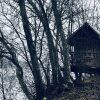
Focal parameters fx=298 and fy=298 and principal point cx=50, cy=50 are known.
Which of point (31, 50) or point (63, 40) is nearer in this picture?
point (31, 50)

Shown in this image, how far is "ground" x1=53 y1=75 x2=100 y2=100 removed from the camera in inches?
674

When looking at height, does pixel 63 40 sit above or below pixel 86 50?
above

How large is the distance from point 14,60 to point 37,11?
13.5 ft

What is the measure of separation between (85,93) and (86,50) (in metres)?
4.74

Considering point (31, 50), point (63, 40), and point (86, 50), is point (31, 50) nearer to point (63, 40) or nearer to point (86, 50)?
point (63, 40)

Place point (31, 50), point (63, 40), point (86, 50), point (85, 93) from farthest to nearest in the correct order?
point (86, 50) < point (63, 40) < point (31, 50) < point (85, 93)

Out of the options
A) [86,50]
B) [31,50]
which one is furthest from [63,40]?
[31,50]

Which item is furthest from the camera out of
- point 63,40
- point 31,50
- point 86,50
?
point 86,50

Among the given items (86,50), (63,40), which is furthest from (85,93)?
(63,40)

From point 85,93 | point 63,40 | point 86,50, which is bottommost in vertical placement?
point 85,93

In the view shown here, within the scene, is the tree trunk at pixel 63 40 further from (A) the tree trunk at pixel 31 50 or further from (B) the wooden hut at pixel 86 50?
(A) the tree trunk at pixel 31 50

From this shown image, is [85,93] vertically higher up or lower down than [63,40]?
lower down

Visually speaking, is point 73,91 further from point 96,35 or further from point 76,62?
point 96,35

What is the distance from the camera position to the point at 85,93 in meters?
17.9
